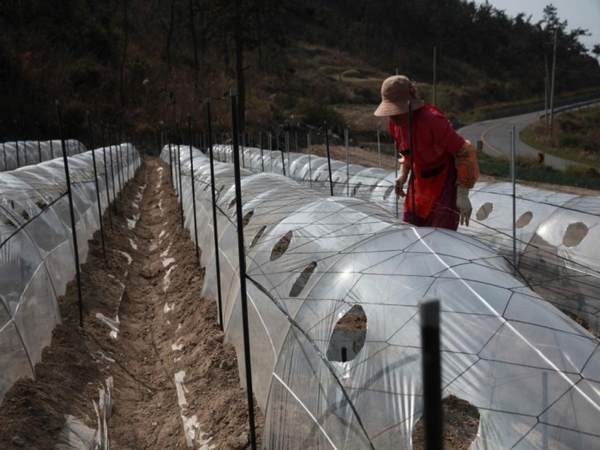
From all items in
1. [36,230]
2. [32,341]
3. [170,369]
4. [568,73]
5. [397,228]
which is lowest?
[170,369]

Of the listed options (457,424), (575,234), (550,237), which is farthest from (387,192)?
(457,424)

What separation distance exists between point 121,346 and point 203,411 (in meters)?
2.03

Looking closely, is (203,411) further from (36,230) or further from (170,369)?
(36,230)

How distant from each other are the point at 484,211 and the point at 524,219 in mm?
708

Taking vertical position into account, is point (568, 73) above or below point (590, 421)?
above

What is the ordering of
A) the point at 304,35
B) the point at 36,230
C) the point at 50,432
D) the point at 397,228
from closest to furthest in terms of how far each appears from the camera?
the point at 397,228
the point at 50,432
the point at 36,230
the point at 304,35

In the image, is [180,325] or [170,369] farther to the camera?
[180,325]

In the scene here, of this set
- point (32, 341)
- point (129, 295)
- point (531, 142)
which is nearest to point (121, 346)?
point (32, 341)

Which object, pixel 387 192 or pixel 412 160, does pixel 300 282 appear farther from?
pixel 387 192

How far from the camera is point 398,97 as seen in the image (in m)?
4.56

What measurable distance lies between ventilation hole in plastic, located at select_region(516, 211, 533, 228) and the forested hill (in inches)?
965

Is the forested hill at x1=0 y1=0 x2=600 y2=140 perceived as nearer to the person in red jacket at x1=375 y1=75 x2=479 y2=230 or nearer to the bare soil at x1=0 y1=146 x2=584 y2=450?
the bare soil at x1=0 y1=146 x2=584 y2=450

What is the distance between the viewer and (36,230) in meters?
7.34

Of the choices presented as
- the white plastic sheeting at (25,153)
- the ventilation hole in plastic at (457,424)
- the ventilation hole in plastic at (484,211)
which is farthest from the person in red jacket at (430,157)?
the white plastic sheeting at (25,153)
